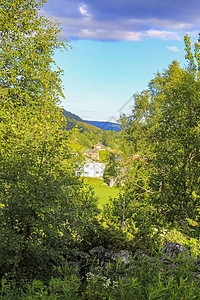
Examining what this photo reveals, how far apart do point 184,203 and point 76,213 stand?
6.37 meters

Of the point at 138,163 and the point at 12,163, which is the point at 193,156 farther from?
the point at 12,163

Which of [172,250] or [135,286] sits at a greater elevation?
[172,250]

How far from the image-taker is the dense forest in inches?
193

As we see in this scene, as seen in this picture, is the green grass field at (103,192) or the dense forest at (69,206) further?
the green grass field at (103,192)

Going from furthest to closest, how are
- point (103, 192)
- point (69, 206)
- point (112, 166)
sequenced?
point (103, 192)
point (112, 166)
point (69, 206)

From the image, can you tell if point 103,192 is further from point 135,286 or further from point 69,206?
point 135,286

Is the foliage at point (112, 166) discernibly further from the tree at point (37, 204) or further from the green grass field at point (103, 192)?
the green grass field at point (103, 192)

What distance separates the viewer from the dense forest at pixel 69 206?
491 cm

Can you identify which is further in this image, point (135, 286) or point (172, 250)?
point (172, 250)

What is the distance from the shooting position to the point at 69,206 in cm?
589

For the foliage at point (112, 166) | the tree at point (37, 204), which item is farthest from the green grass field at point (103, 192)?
the tree at point (37, 204)

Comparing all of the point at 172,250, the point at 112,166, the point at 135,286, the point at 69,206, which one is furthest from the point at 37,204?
the point at 112,166

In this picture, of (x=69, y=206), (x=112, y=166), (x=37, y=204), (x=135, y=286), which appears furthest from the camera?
(x=112, y=166)

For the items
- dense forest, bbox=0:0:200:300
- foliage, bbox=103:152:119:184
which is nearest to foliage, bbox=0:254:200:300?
dense forest, bbox=0:0:200:300
